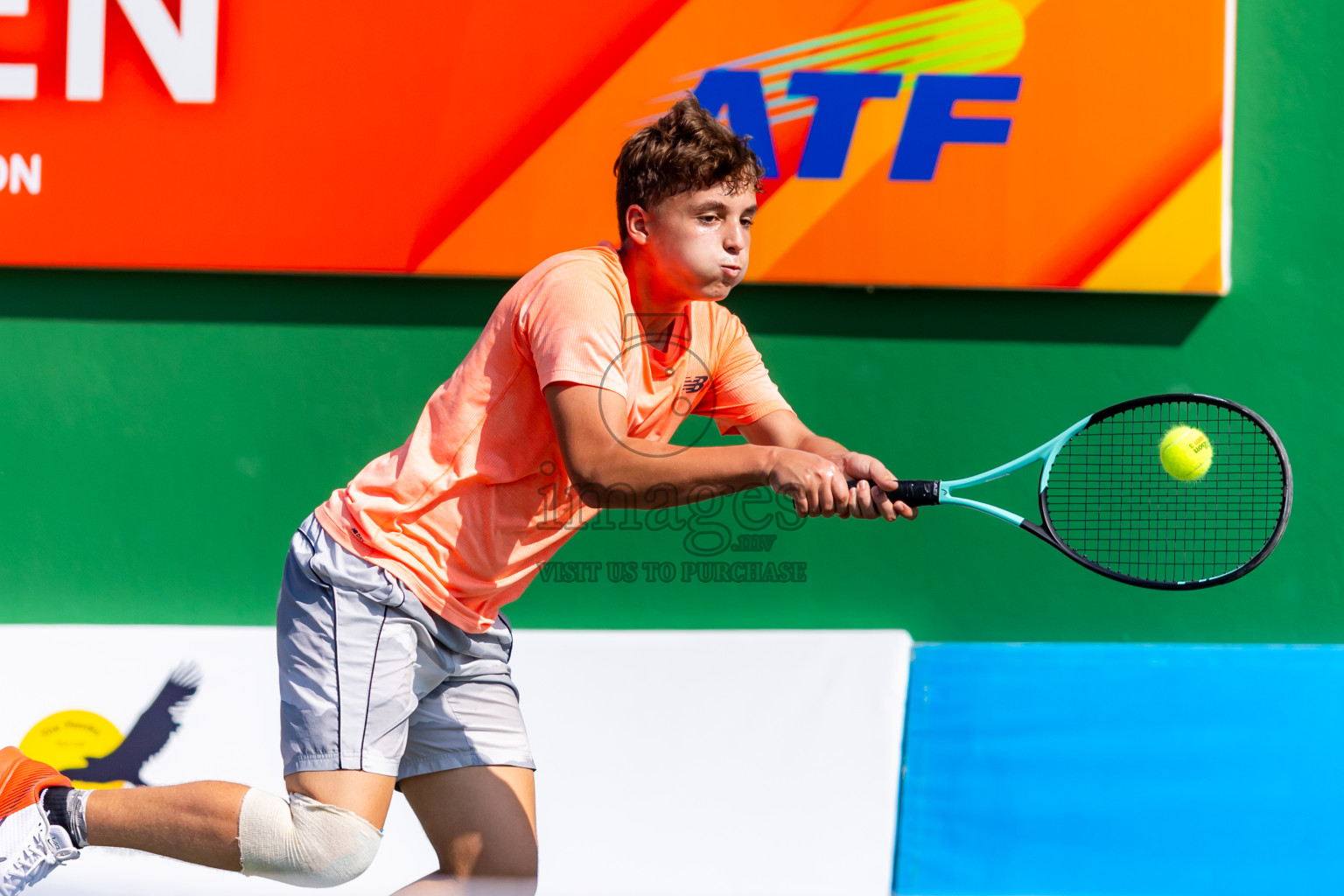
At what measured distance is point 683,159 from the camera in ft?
5.43

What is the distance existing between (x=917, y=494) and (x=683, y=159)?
1.87 ft

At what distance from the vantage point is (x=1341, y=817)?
235 centimetres

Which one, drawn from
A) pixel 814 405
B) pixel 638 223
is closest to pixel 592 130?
pixel 814 405

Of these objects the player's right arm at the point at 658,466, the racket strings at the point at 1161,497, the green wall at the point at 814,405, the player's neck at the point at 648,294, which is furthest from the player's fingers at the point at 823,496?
the green wall at the point at 814,405

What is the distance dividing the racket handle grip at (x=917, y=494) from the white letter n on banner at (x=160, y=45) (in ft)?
6.78

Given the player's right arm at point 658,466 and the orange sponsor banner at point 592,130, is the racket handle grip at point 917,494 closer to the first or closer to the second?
the player's right arm at point 658,466

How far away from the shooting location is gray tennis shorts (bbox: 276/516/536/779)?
159 centimetres

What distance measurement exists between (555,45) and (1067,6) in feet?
3.96

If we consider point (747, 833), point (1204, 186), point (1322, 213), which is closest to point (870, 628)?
point (747, 833)

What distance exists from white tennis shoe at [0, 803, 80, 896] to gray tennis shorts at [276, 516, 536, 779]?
337mm

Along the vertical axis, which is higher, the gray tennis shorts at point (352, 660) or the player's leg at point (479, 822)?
the gray tennis shorts at point (352, 660)

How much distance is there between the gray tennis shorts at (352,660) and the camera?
1592 mm

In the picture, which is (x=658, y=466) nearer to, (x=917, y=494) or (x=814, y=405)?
(x=917, y=494)

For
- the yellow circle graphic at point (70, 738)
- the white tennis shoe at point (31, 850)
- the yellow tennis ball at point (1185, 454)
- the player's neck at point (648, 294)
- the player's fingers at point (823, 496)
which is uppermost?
the player's neck at point (648, 294)
